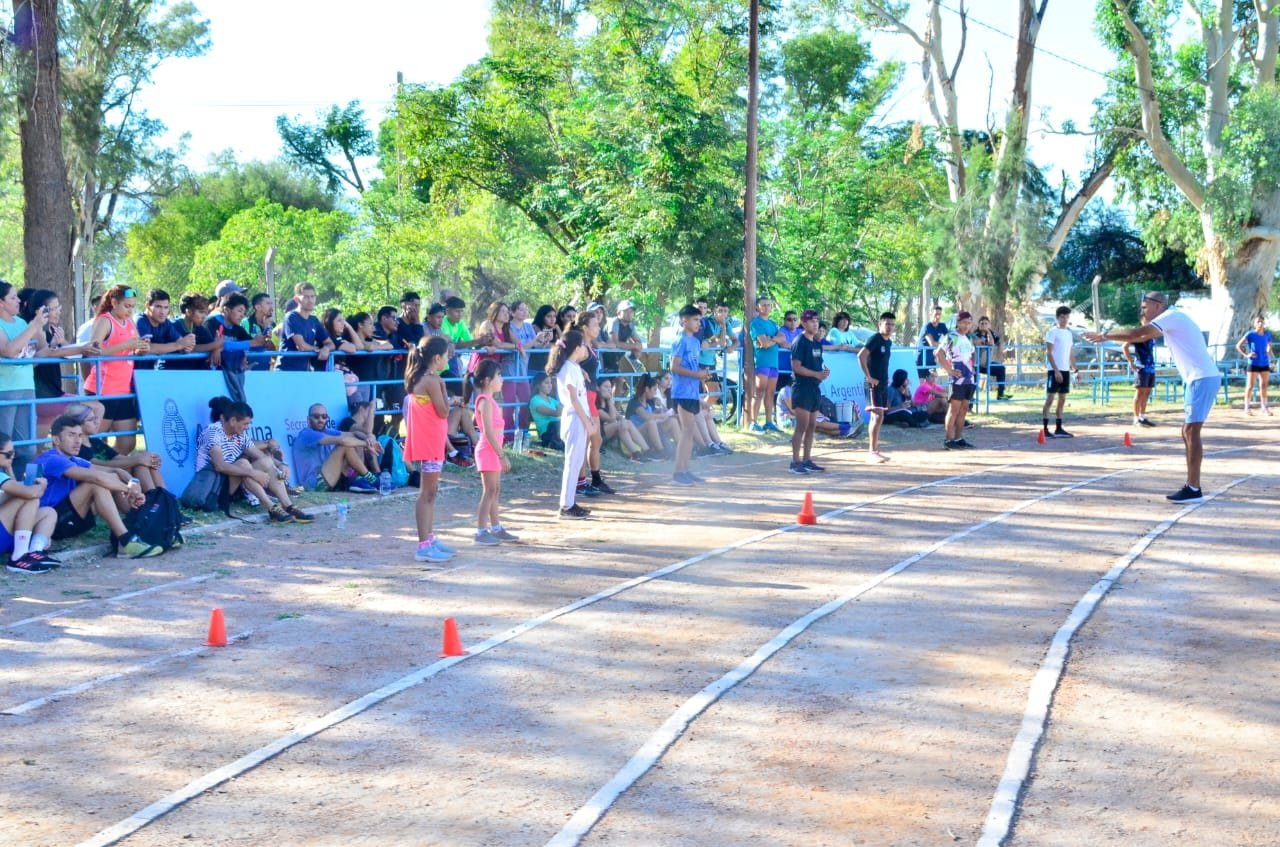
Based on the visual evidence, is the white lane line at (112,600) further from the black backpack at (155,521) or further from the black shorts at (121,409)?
the black shorts at (121,409)

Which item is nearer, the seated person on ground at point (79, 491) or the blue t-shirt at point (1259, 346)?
the seated person on ground at point (79, 491)

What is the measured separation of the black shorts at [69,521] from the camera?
10984mm

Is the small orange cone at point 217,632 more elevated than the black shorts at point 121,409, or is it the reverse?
the black shorts at point 121,409

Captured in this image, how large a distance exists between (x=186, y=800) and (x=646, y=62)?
20.0 meters

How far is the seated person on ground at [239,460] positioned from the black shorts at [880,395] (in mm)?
8564

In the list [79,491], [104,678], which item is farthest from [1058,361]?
[104,678]

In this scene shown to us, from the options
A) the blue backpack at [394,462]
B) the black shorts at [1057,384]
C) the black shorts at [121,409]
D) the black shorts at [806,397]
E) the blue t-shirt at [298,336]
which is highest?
the blue t-shirt at [298,336]

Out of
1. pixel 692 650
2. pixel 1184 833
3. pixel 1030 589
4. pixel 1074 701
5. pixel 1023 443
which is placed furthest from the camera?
pixel 1023 443

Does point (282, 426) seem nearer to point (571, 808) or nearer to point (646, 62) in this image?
point (571, 808)

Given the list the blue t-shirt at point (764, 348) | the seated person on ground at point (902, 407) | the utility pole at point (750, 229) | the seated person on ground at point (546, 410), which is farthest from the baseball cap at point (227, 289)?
the seated person on ground at point (902, 407)

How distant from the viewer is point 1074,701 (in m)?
6.84

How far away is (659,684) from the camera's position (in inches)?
284

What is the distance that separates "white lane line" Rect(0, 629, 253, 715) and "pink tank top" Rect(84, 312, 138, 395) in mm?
4954

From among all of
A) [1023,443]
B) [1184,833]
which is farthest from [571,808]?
[1023,443]
